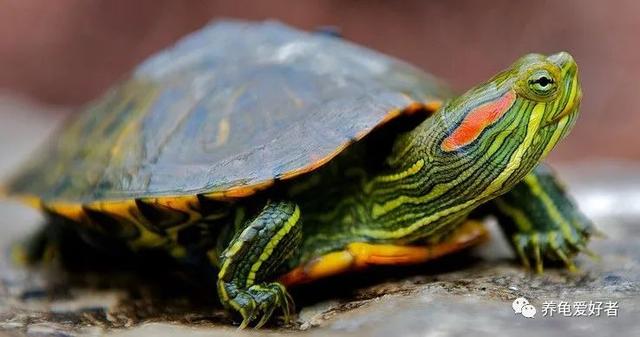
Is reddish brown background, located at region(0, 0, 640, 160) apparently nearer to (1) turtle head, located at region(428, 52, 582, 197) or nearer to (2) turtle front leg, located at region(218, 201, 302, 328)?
(1) turtle head, located at region(428, 52, 582, 197)

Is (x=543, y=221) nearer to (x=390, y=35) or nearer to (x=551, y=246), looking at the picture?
(x=551, y=246)

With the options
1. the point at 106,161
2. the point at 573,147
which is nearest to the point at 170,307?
the point at 106,161

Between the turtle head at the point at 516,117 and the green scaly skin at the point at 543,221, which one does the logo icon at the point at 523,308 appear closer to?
the turtle head at the point at 516,117

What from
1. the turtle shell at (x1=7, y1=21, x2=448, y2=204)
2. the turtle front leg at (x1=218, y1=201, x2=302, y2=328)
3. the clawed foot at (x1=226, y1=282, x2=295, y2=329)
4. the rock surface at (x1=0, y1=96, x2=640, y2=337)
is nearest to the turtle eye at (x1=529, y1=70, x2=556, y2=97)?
the turtle shell at (x1=7, y1=21, x2=448, y2=204)

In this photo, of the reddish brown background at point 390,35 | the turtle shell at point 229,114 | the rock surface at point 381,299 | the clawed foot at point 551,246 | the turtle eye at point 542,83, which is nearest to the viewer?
the rock surface at point 381,299

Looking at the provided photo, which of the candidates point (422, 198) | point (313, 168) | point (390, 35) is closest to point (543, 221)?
point (422, 198)

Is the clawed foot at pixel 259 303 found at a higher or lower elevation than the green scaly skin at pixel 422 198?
lower

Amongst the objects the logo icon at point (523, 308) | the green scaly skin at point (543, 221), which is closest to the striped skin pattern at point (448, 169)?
the green scaly skin at point (543, 221)
